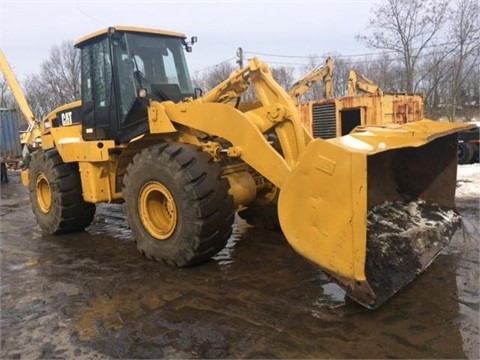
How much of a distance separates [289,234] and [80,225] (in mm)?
4371

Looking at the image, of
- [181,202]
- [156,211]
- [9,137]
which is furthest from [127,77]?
[9,137]

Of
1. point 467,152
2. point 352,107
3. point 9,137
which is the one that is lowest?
point 467,152

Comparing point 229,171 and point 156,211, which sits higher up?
point 229,171

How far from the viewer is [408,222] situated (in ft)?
15.7

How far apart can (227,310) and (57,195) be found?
379cm

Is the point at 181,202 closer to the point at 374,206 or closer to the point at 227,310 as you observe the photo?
the point at 227,310

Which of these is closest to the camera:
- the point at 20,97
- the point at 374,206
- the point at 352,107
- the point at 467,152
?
the point at 374,206

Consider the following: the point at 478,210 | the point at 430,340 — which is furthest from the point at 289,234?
the point at 478,210

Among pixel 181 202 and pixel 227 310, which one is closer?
pixel 227 310

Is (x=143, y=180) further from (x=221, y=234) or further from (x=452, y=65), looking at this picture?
(x=452, y=65)

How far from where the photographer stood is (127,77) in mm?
5965

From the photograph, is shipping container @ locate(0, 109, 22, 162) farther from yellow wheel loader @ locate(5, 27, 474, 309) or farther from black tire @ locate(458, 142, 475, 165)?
black tire @ locate(458, 142, 475, 165)

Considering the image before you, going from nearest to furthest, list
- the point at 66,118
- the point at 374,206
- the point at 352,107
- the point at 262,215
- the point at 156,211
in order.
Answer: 1. the point at 374,206
2. the point at 156,211
3. the point at 262,215
4. the point at 66,118
5. the point at 352,107

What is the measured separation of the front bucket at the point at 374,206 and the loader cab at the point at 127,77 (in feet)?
8.97
